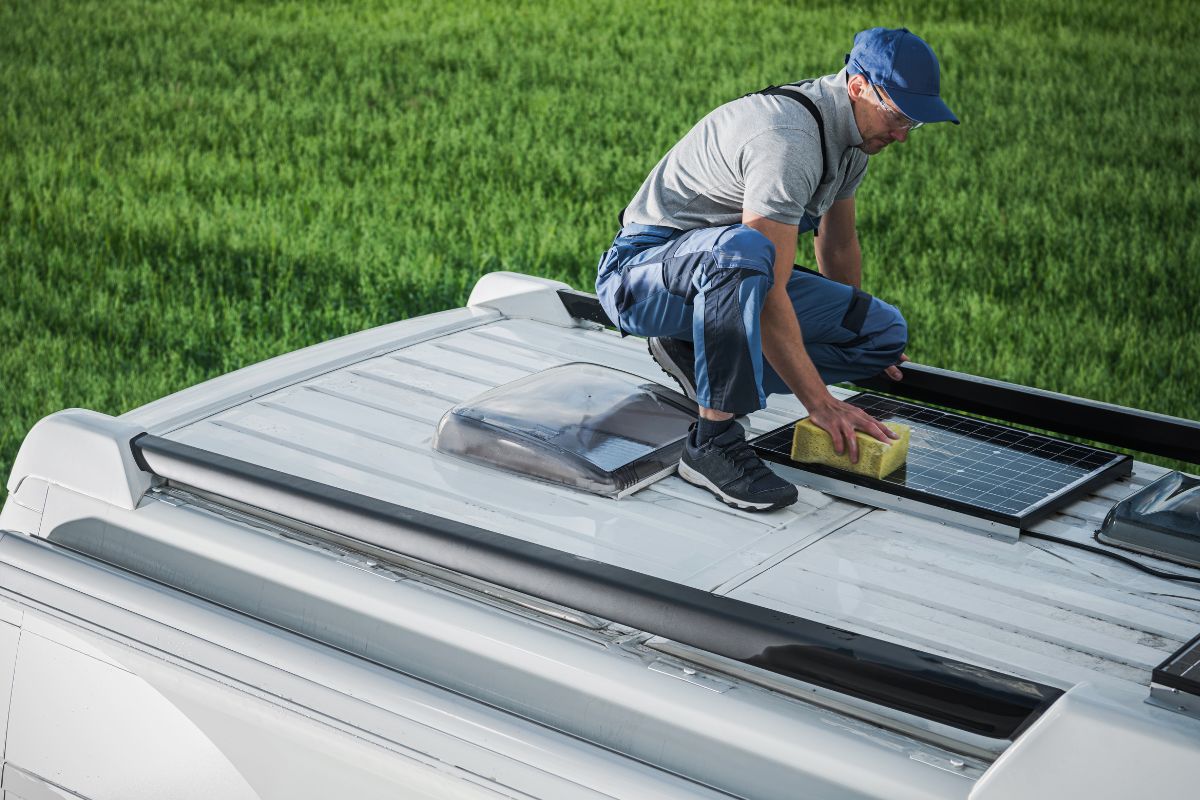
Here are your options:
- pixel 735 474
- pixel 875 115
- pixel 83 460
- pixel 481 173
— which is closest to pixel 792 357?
pixel 735 474

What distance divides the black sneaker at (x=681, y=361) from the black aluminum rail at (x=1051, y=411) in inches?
19.8

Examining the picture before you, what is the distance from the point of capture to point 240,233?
7.89 m

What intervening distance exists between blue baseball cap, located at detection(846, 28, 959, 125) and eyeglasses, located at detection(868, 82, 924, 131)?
0.02 meters

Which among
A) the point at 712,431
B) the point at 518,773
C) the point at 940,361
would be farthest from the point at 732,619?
the point at 940,361

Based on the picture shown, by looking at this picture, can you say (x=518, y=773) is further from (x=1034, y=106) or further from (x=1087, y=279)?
(x=1034, y=106)

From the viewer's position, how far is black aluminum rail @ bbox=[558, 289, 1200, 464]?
350 cm

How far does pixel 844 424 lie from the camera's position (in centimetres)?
337

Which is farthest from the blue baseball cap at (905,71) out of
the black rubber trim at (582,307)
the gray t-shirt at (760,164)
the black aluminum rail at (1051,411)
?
the black rubber trim at (582,307)

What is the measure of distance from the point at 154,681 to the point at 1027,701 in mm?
1555

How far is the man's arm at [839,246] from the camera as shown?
13.2ft

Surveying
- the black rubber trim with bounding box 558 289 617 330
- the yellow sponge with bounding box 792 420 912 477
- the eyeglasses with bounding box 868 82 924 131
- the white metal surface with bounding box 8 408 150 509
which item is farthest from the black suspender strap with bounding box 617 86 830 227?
the white metal surface with bounding box 8 408 150 509

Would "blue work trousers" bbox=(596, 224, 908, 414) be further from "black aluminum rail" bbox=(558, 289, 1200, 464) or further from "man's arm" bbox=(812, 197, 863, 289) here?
"man's arm" bbox=(812, 197, 863, 289)

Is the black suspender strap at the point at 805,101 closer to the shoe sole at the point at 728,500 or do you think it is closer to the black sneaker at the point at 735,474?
the black sneaker at the point at 735,474

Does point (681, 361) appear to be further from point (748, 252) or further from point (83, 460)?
point (83, 460)
